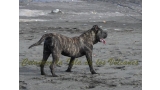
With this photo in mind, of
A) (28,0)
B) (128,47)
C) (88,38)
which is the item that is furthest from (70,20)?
(28,0)

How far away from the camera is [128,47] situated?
14.7 metres

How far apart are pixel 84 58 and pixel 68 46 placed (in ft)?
6.64

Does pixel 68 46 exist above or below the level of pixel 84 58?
above

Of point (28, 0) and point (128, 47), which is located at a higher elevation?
point (128, 47)

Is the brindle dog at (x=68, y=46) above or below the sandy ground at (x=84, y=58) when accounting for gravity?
above

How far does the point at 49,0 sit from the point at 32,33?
66.2 feet

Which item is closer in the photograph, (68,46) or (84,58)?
(68,46)

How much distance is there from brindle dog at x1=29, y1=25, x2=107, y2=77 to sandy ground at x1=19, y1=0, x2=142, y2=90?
0.35m

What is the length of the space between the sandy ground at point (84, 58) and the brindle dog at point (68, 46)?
0.35 meters

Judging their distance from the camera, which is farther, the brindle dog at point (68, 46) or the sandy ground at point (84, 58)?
the brindle dog at point (68, 46)

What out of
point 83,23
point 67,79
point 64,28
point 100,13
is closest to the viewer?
point 67,79

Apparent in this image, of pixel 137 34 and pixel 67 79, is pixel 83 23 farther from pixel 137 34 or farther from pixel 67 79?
pixel 67 79

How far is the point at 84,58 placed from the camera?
12.7 meters

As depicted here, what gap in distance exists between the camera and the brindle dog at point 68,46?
10.4 meters
